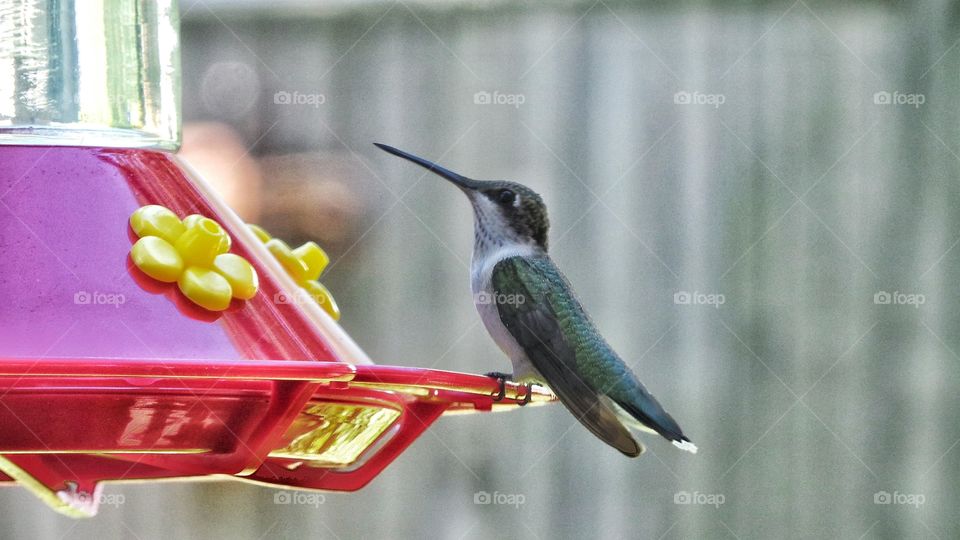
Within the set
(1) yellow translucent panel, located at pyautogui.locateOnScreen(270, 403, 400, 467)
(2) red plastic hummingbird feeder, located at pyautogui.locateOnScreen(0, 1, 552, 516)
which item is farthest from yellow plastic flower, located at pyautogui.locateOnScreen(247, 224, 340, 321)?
(1) yellow translucent panel, located at pyautogui.locateOnScreen(270, 403, 400, 467)

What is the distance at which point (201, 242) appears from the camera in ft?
7.77

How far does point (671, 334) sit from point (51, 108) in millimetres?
3367

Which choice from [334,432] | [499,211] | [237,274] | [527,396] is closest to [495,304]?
[499,211]

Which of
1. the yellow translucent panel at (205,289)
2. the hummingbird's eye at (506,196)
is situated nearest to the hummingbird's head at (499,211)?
the hummingbird's eye at (506,196)

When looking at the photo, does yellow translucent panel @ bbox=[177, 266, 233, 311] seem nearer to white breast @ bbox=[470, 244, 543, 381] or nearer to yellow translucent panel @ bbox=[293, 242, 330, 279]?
yellow translucent panel @ bbox=[293, 242, 330, 279]

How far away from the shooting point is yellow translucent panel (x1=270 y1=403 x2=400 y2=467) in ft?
8.30

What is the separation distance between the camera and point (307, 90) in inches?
235

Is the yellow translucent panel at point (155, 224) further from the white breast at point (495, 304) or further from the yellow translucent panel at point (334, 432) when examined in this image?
the white breast at point (495, 304)

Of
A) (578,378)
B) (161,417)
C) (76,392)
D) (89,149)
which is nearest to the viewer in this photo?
(76,392)

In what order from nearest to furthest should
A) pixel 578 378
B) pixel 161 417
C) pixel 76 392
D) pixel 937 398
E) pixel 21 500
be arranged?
pixel 76 392
pixel 161 417
pixel 578 378
pixel 937 398
pixel 21 500

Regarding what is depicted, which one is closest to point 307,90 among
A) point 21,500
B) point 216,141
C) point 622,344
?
point 216,141

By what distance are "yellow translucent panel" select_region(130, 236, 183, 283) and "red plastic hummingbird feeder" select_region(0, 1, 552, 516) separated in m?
0.02

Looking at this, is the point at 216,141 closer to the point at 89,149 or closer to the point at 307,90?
the point at 307,90

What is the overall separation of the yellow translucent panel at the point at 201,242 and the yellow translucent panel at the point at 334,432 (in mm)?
331
